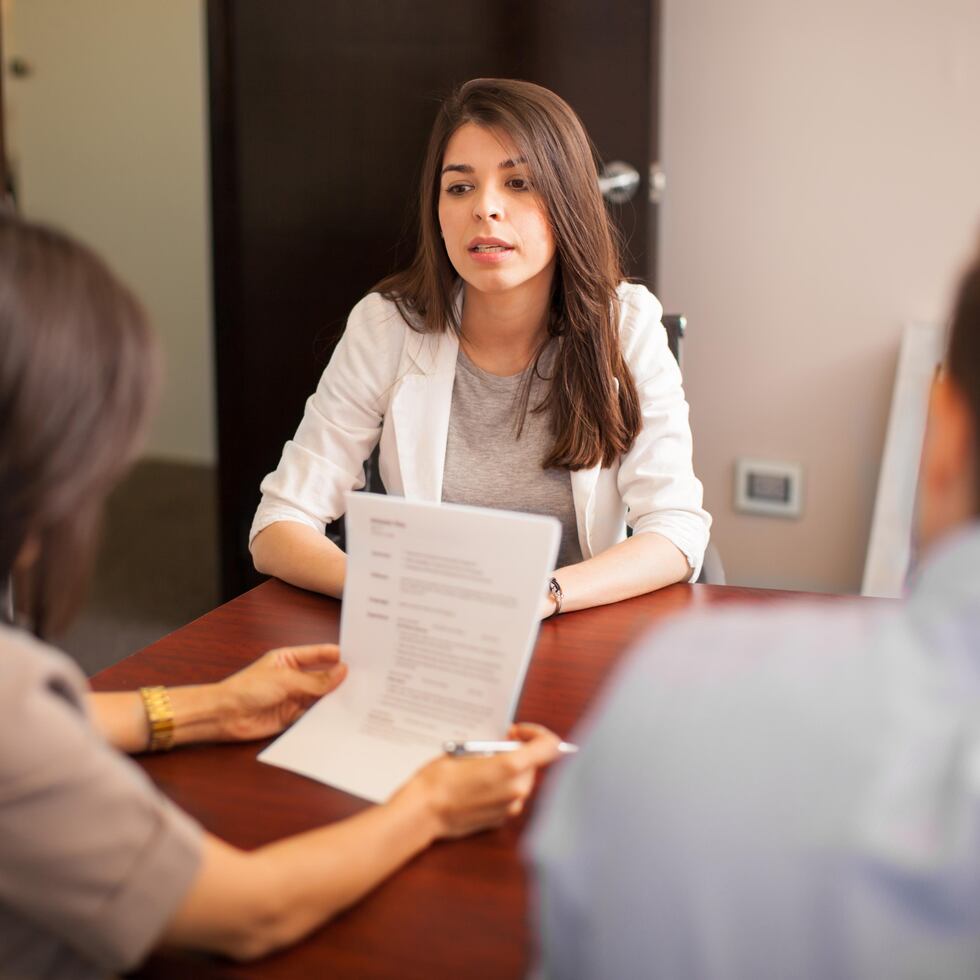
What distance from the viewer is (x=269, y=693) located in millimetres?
1116

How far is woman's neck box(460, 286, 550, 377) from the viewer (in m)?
1.85

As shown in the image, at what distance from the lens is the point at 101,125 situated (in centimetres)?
434

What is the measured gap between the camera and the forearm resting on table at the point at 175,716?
106 cm

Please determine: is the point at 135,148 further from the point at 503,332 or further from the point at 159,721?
the point at 159,721

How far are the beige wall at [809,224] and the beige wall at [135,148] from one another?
2106mm

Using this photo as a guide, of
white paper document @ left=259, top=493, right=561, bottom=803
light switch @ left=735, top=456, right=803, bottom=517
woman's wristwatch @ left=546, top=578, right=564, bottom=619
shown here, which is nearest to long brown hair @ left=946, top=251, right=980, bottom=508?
white paper document @ left=259, top=493, right=561, bottom=803

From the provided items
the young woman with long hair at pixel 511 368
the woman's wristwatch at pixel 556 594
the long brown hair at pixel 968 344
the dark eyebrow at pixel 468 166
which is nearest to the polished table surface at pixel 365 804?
the woman's wristwatch at pixel 556 594

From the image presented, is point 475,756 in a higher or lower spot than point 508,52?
lower

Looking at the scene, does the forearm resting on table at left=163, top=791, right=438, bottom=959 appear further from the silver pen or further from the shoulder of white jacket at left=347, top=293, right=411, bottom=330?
the shoulder of white jacket at left=347, top=293, right=411, bottom=330

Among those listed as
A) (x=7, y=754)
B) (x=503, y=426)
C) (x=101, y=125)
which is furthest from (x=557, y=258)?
(x=101, y=125)

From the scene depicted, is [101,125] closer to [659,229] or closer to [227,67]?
[227,67]

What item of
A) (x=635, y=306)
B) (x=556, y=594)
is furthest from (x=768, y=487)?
(x=556, y=594)

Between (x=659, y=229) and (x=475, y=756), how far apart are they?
200cm

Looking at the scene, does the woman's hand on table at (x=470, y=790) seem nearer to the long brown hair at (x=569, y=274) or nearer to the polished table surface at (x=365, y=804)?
the polished table surface at (x=365, y=804)
